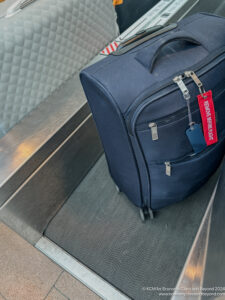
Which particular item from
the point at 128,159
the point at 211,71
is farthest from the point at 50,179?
the point at 211,71

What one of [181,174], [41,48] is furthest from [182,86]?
[41,48]

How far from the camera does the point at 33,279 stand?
85cm

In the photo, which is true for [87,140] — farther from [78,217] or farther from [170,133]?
[170,133]

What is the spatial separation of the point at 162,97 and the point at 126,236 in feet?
1.72

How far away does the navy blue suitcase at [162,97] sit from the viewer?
20.4 inches

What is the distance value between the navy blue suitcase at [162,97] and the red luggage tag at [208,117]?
12mm

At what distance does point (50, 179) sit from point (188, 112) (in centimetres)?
51

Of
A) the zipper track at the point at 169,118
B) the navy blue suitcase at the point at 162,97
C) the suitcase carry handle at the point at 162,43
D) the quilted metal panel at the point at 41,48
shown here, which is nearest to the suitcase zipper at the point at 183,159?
the navy blue suitcase at the point at 162,97

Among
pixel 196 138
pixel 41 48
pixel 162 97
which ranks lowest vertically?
pixel 196 138

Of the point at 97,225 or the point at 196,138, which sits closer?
the point at 196,138

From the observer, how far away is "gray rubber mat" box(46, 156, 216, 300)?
72 cm

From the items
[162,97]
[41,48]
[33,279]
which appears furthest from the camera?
[33,279]

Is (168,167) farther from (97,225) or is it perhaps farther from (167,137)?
(97,225)

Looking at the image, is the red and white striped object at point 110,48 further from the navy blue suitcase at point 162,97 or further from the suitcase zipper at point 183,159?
the suitcase zipper at point 183,159
